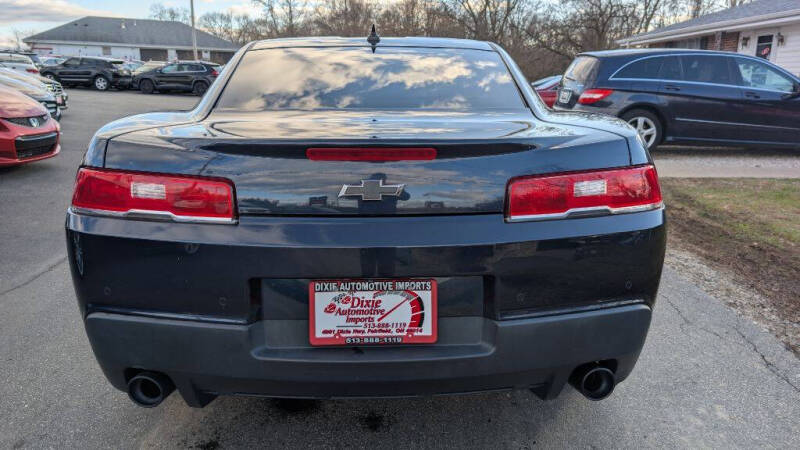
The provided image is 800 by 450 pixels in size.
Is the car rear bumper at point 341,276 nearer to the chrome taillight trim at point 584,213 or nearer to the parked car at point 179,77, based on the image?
the chrome taillight trim at point 584,213

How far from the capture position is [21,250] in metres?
4.55

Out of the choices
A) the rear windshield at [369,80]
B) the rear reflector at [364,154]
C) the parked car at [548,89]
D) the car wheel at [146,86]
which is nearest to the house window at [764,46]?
the parked car at [548,89]

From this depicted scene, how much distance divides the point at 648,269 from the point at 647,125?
7.98 m

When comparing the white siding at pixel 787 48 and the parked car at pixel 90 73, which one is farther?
the parked car at pixel 90 73

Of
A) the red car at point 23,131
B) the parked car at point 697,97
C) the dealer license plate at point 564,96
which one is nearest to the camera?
the red car at point 23,131

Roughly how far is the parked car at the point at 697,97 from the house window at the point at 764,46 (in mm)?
11084

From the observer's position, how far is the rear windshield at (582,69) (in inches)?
361

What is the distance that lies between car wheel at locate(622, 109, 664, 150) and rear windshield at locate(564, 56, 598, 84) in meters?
0.90

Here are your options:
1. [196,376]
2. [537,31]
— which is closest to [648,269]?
[196,376]

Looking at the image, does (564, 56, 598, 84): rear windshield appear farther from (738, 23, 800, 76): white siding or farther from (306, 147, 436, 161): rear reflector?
(738, 23, 800, 76): white siding

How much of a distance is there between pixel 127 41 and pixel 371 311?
Answer: 72700 millimetres

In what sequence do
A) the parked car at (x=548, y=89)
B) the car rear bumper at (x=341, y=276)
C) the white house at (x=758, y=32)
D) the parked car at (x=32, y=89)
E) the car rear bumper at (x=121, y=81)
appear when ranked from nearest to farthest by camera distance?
the car rear bumper at (x=341, y=276)
the parked car at (x=32, y=89)
the parked car at (x=548, y=89)
the white house at (x=758, y=32)
the car rear bumper at (x=121, y=81)

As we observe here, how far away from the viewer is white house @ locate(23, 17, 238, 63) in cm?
6312

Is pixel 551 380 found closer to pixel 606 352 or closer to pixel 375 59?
pixel 606 352
